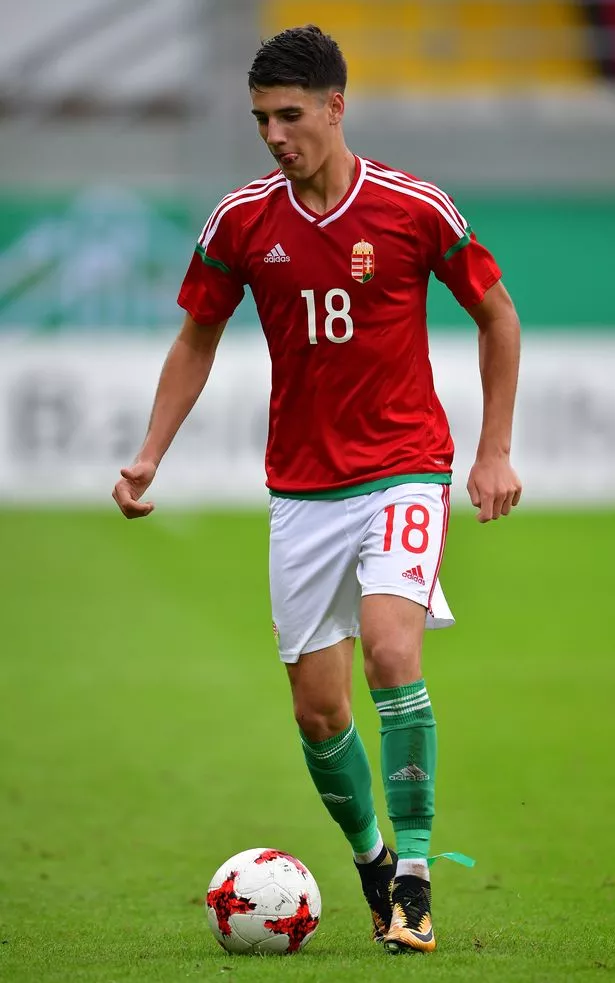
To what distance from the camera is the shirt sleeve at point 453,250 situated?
15.3 ft

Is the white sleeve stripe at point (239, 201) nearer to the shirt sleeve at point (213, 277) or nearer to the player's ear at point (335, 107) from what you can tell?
the shirt sleeve at point (213, 277)

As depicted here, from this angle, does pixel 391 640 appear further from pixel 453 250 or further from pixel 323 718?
pixel 453 250

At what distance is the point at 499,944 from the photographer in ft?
14.8

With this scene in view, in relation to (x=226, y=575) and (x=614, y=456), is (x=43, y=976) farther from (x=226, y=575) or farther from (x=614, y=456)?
(x=614, y=456)

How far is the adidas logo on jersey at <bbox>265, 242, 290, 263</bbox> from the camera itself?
4.72 meters

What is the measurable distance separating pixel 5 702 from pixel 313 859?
346 centimetres

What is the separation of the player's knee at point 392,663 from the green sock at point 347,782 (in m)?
0.41

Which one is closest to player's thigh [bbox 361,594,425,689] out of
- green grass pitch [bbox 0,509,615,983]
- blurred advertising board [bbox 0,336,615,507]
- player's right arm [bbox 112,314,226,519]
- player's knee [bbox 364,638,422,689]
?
player's knee [bbox 364,638,422,689]

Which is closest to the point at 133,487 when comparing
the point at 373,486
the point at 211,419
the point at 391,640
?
the point at 373,486

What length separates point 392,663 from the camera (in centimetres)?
443

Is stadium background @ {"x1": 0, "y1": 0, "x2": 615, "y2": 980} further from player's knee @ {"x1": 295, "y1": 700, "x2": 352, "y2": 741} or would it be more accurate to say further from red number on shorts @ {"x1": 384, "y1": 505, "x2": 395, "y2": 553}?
red number on shorts @ {"x1": 384, "y1": 505, "x2": 395, "y2": 553}

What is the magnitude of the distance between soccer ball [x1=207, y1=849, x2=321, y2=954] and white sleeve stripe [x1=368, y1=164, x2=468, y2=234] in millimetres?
1909

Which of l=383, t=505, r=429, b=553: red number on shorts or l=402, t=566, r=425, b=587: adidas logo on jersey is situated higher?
l=383, t=505, r=429, b=553: red number on shorts

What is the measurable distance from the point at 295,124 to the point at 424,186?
44 cm
